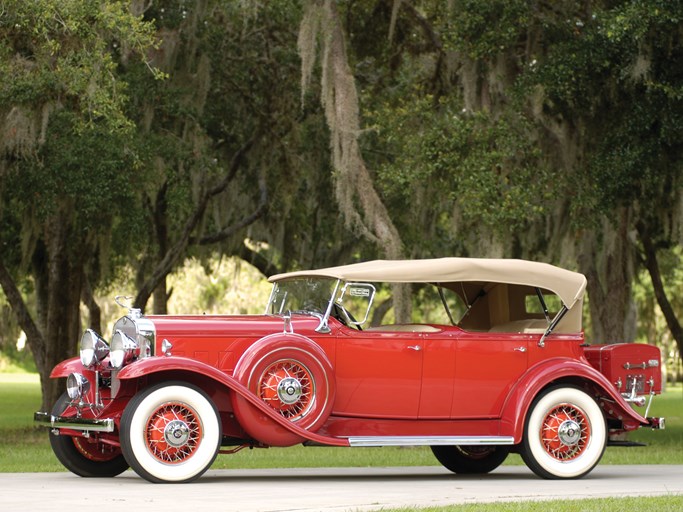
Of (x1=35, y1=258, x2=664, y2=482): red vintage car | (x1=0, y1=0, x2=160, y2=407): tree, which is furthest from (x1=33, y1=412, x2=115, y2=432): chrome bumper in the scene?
(x1=0, y1=0, x2=160, y2=407): tree

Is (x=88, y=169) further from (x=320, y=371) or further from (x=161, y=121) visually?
(x=320, y=371)

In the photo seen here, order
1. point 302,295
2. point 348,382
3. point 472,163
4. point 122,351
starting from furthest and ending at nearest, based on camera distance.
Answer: point 472,163
point 302,295
point 348,382
point 122,351

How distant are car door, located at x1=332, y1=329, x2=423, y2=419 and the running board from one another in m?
0.22

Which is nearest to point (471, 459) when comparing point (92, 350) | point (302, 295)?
point (302, 295)

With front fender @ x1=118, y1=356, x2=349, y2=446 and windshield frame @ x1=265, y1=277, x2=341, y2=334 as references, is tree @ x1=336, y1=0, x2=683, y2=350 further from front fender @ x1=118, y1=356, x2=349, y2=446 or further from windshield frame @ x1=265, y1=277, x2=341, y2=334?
front fender @ x1=118, y1=356, x2=349, y2=446

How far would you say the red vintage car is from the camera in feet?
32.3

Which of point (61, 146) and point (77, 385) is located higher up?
point (61, 146)

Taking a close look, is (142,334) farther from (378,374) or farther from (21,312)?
(21,312)

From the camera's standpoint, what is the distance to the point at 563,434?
1099 cm

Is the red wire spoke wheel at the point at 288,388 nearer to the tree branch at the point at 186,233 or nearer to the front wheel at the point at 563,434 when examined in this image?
the front wheel at the point at 563,434

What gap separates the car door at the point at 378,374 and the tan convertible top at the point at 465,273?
0.51 metres

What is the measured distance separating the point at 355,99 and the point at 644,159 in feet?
14.1

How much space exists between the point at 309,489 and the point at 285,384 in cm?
91

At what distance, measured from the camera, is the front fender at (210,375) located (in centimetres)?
966
